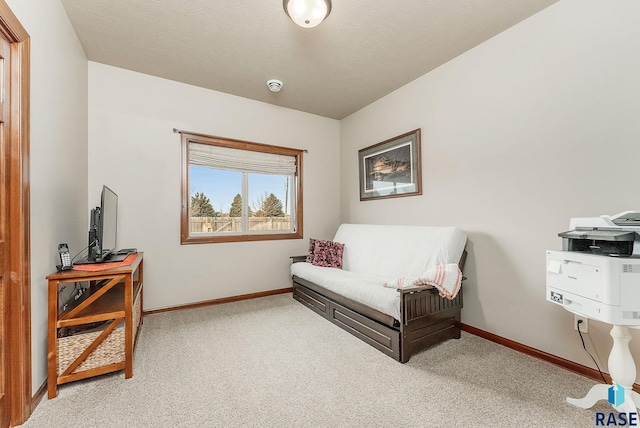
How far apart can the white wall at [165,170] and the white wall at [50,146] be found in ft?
1.21

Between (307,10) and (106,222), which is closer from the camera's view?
(307,10)

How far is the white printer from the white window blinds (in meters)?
3.07

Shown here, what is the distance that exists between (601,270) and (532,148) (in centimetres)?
119

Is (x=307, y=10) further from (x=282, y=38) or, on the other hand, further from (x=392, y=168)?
(x=392, y=168)

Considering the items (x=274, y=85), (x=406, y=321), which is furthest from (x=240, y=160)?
(x=406, y=321)

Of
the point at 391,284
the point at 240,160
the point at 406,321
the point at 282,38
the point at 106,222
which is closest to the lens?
the point at 406,321

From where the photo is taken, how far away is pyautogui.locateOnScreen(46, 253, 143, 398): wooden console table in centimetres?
162

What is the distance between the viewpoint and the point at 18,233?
141cm

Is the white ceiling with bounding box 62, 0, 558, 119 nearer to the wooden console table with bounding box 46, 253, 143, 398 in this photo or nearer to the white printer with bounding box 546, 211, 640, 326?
the white printer with bounding box 546, 211, 640, 326

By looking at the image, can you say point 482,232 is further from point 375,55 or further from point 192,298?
point 192,298

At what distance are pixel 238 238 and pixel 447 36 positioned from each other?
3042 millimetres

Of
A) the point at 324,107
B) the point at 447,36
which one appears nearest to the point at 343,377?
the point at 447,36

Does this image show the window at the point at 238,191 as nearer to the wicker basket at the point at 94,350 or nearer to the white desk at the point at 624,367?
the wicker basket at the point at 94,350

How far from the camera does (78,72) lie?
240 centimetres
